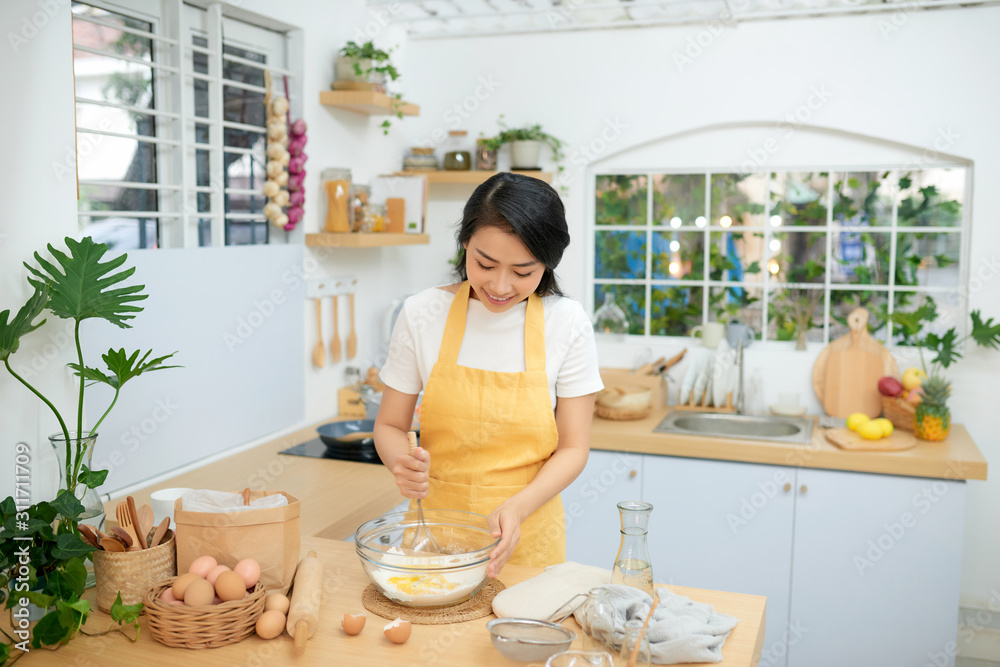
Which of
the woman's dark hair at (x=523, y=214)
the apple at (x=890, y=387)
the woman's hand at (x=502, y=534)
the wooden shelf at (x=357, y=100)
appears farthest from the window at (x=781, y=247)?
the woman's hand at (x=502, y=534)

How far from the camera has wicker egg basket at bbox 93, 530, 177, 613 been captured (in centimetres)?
146

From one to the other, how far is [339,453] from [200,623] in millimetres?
1537

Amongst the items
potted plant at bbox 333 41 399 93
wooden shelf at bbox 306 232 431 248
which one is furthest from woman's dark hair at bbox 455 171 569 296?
potted plant at bbox 333 41 399 93

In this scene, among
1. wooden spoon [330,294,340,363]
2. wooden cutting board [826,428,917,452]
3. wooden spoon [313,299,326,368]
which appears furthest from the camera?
wooden spoon [330,294,340,363]

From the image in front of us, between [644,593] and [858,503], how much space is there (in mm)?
1896

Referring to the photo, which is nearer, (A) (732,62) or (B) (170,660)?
(B) (170,660)

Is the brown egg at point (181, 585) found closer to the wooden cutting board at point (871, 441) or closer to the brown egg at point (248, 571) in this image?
the brown egg at point (248, 571)

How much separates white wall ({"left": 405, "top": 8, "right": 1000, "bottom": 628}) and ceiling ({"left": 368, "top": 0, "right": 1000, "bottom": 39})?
0.05 metres

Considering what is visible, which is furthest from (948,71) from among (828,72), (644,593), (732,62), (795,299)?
(644,593)

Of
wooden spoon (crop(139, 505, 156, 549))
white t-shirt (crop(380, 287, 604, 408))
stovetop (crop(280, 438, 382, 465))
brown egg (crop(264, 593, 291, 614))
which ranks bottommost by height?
stovetop (crop(280, 438, 382, 465))

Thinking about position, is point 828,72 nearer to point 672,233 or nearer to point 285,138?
point 672,233

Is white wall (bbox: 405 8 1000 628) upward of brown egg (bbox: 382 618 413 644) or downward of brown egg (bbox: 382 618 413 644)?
upward

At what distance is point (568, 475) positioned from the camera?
1.76 metres

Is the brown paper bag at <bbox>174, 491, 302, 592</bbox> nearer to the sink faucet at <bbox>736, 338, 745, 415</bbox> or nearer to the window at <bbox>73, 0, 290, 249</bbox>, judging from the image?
the window at <bbox>73, 0, 290, 249</bbox>
